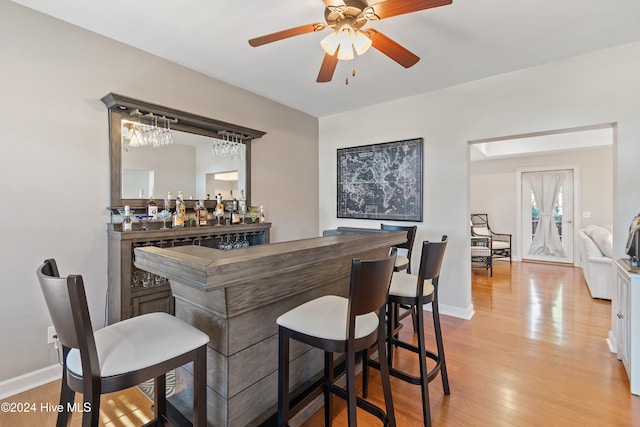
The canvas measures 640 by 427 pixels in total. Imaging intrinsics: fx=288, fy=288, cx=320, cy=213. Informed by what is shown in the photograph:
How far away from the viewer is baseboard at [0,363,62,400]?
2020 mm

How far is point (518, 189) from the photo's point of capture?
667 cm

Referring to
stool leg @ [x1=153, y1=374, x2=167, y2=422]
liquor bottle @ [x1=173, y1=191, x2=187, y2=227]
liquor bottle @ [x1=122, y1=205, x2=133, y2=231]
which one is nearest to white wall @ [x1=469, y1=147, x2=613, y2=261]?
liquor bottle @ [x1=173, y1=191, x2=187, y2=227]

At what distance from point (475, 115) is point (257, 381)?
3.44 m

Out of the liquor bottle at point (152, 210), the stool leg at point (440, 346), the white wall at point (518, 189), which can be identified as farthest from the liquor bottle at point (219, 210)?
the white wall at point (518, 189)

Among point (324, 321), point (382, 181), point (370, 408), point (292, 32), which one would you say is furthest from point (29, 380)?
point (382, 181)

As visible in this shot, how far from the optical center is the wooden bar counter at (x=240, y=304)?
120 centimetres

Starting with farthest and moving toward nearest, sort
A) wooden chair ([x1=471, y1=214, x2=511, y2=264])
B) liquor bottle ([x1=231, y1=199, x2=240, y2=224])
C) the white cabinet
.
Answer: wooden chair ([x1=471, y1=214, x2=511, y2=264])
liquor bottle ([x1=231, y1=199, x2=240, y2=224])
the white cabinet

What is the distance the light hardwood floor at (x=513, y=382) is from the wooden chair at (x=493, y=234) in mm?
2492

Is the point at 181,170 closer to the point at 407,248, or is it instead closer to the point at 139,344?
the point at 139,344

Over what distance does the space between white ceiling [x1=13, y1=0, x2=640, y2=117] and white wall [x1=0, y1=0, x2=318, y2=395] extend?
7.9 inches

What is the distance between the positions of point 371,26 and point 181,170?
225 centimetres

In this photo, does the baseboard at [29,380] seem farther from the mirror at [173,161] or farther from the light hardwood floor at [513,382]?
the mirror at [173,161]

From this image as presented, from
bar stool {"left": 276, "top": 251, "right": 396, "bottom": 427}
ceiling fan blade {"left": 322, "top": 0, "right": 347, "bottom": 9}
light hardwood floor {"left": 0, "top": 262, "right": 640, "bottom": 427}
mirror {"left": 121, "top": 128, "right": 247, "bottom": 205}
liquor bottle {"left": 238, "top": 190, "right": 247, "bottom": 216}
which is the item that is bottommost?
light hardwood floor {"left": 0, "top": 262, "right": 640, "bottom": 427}

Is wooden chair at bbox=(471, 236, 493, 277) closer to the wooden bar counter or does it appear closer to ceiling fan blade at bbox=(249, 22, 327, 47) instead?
the wooden bar counter
